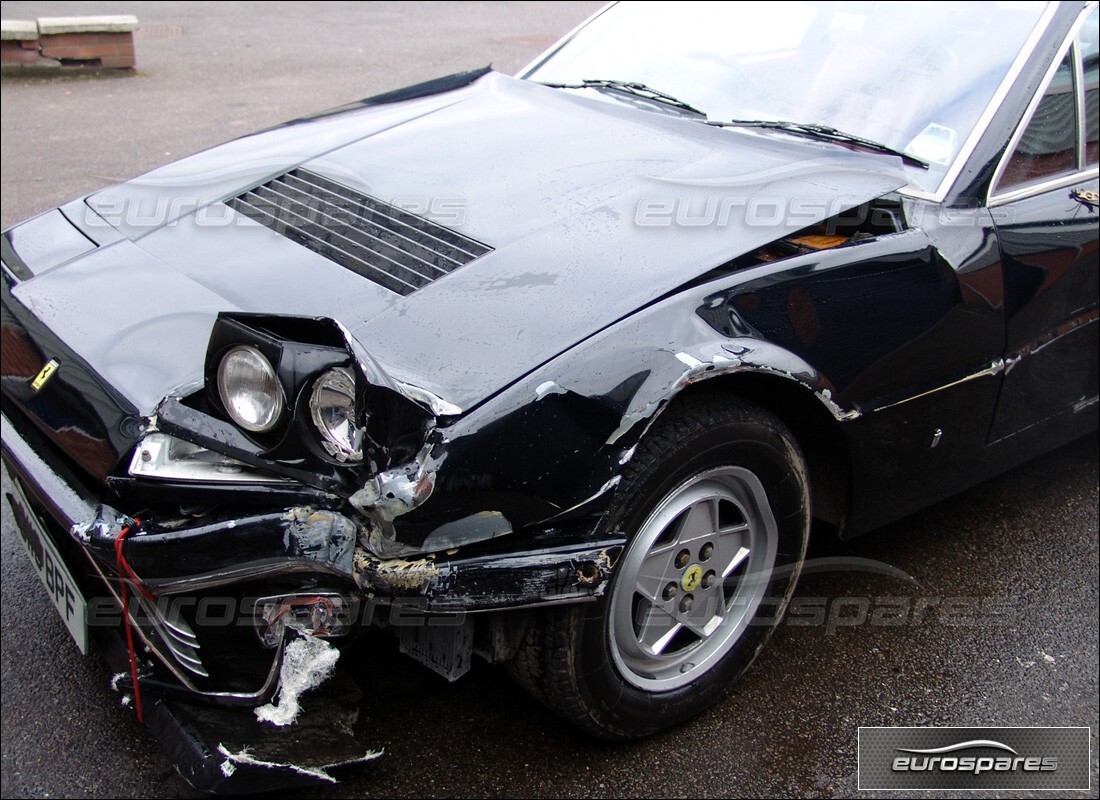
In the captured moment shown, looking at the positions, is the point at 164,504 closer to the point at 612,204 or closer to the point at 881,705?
the point at 612,204

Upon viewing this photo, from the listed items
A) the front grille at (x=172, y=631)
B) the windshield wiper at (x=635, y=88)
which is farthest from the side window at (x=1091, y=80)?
the front grille at (x=172, y=631)

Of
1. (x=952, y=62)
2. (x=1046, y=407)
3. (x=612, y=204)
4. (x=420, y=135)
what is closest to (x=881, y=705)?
(x=1046, y=407)

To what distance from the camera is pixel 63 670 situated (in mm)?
2621

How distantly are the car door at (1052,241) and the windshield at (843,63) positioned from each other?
170mm

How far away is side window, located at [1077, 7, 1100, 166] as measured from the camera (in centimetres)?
296

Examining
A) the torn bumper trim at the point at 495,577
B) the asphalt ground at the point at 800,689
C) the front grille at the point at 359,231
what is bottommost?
the asphalt ground at the point at 800,689

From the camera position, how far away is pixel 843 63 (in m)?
3.02

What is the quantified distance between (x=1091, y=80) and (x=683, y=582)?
1.92 metres

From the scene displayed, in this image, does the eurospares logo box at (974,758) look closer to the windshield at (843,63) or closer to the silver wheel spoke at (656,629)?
the silver wheel spoke at (656,629)

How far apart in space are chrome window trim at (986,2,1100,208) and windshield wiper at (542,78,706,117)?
0.83 m

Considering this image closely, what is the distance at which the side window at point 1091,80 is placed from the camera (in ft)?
9.70

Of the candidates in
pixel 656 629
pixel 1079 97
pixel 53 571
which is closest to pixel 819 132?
pixel 1079 97

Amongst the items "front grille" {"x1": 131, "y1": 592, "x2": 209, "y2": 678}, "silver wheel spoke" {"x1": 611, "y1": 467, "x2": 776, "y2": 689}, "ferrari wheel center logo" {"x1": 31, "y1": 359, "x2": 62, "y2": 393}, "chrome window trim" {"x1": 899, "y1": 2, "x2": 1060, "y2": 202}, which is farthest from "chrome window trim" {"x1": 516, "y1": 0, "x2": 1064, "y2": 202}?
"ferrari wheel center logo" {"x1": 31, "y1": 359, "x2": 62, "y2": 393}

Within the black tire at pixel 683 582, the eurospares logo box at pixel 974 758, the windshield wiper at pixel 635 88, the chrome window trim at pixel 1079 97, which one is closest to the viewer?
the black tire at pixel 683 582
